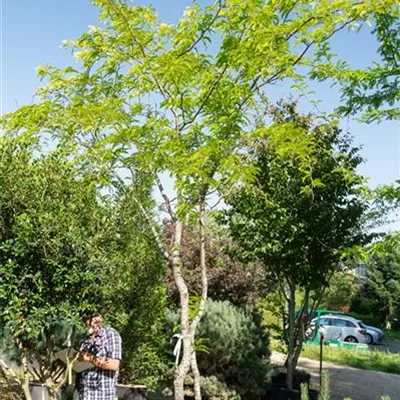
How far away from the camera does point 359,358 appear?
1836 centimetres

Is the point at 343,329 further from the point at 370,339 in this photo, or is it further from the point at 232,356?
the point at 232,356

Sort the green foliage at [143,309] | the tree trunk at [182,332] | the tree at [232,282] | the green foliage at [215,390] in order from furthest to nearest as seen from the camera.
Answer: the tree at [232,282]
the green foliage at [215,390]
the green foliage at [143,309]
the tree trunk at [182,332]

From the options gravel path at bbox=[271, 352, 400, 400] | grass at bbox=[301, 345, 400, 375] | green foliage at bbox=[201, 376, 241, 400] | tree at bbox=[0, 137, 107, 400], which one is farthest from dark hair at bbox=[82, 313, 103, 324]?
grass at bbox=[301, 345, 400, 375]

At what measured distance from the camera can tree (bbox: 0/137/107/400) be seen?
181 inches

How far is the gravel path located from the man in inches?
280

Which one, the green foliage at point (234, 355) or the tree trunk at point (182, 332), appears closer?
the tree trunk at point (182, 332)

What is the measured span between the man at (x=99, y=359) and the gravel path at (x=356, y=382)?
712 cm

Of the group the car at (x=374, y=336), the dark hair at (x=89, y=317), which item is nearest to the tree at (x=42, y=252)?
the dark hair at (x=89, y=317)

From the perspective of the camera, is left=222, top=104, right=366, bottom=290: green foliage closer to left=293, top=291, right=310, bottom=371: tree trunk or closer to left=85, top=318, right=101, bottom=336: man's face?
left=293, top=291, right=310, bottom=371: tree trunk

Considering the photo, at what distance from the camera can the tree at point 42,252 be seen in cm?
460

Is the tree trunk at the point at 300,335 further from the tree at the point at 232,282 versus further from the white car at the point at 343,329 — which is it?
the white car at the point at 343,329

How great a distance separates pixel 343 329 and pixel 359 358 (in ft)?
21.4

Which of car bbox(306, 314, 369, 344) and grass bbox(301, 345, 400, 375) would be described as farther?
car bbox(306, 314, 369, 344)

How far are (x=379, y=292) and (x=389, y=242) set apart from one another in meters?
27.9
